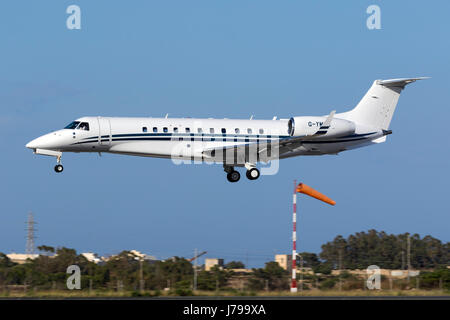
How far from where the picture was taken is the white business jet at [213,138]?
3238 centimetres

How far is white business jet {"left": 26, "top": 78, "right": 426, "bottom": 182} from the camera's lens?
3238cm

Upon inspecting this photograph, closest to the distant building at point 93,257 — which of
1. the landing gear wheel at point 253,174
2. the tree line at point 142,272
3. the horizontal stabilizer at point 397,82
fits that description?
the tree line at point 142,272

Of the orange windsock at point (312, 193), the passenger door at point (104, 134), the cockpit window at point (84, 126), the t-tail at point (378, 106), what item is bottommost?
the orange windsock at point (312, 193)

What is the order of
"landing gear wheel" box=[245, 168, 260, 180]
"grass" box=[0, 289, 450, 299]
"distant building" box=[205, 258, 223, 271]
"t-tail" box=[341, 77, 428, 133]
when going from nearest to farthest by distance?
"grass" box=[0, 289, 450, 299], "distant building" box=[205, 258, 223, 271], "landing gear wheel" box=[245, 168, 260, 180], "t-tail" box=[341, 77, 428, 133]

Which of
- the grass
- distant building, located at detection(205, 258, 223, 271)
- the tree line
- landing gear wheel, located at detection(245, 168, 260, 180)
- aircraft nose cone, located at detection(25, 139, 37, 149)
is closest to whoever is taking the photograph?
the grass

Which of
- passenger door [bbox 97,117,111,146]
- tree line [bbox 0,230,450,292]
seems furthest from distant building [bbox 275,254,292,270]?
passenger door [bbox 97,117,111,146]

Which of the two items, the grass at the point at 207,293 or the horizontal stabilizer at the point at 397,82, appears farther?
the horizontal stabilizer at the point at 397,82

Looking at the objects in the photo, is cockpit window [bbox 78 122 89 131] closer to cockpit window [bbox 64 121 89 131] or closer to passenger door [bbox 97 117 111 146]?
cockpit window [bbox 64 121 89 131]

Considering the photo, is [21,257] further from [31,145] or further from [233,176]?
[233,176]

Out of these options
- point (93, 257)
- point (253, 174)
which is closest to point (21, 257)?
point (93, 257)

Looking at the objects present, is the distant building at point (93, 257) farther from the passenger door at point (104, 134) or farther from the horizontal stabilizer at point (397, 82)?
the horizontal stabilizer at point (397, 82)

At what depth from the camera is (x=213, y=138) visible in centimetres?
3362

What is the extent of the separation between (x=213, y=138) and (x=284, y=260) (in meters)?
6.21
